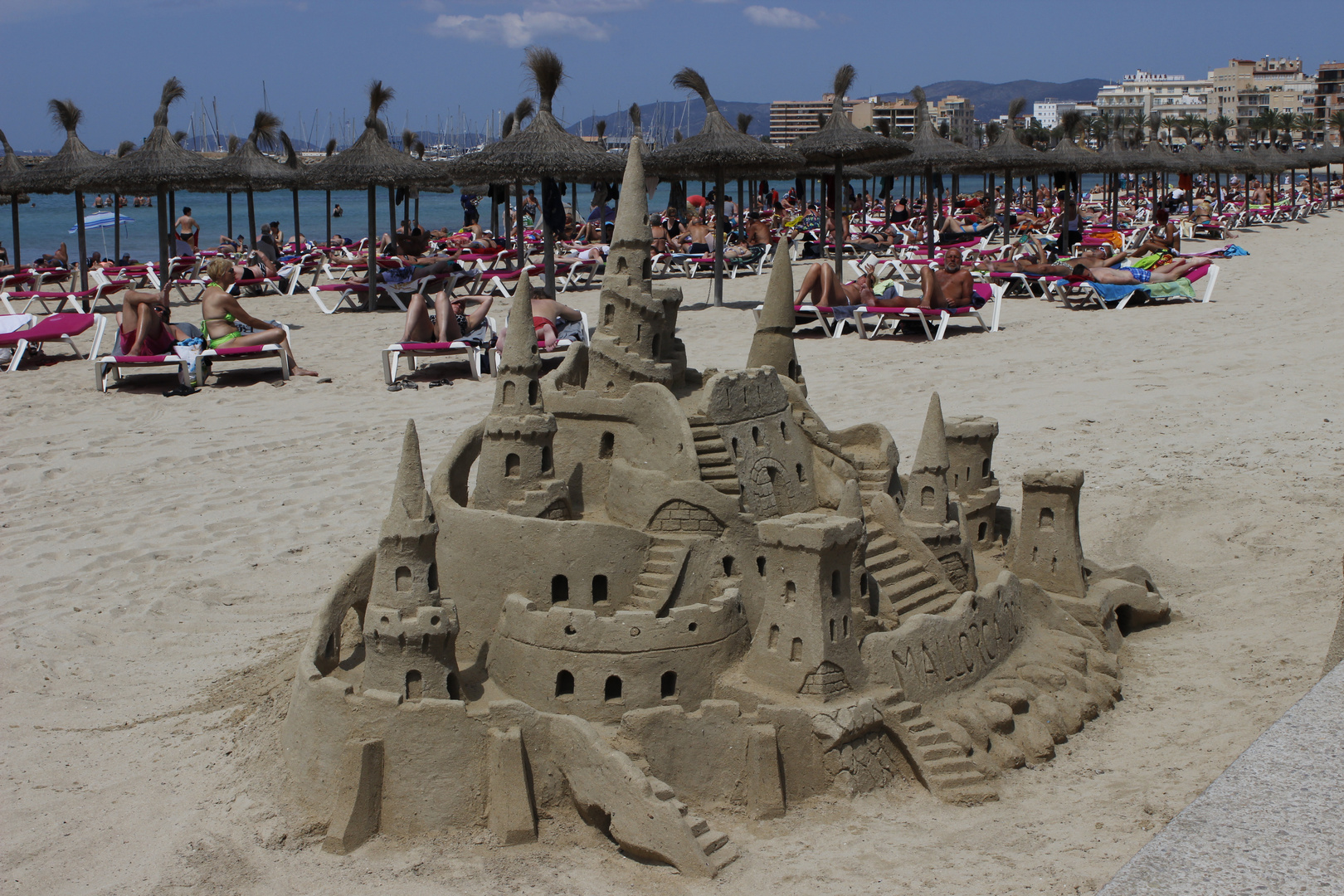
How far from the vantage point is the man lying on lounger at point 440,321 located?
49.1 ft

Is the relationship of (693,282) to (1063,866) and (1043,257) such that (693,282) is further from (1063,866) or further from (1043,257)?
(1063,866)

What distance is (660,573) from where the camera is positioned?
6746mm

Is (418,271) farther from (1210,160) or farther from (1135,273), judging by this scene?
(1210,160)

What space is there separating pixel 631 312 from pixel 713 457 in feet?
3.50

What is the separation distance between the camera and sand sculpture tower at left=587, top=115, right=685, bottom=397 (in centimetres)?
731

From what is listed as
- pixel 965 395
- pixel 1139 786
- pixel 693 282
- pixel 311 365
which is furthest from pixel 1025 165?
pixel 1139 786

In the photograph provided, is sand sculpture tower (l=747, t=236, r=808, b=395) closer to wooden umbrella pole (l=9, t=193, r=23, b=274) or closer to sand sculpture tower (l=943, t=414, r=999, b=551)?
sand sculpture tower (l=943, t=414, r=999, b=551)

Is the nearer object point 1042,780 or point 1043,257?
point 1042,780

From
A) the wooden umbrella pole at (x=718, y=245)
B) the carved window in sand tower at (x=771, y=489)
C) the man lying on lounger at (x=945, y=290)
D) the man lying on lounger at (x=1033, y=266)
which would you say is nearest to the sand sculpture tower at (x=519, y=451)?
the carved window in sand tower at (x=771, y=489)

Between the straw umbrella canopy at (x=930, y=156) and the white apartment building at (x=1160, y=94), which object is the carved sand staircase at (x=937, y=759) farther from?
the white apartment building at (x=1160, y=94)

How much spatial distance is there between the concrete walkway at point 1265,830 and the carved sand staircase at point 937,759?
14.0ft

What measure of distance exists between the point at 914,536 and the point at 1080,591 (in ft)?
5.29

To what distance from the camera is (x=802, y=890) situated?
18.4 feet

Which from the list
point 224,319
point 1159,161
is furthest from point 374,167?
point 1159,161
